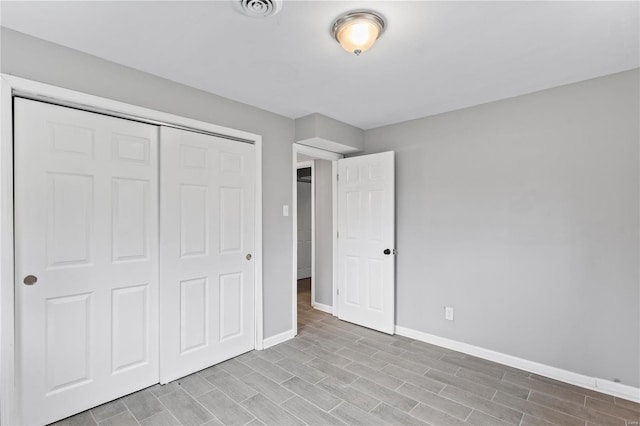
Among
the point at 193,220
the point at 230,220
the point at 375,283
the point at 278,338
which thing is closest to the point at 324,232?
the point at 375,283

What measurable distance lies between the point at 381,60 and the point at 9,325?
287cm

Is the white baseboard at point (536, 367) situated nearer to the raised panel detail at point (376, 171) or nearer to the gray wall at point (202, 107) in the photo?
the gray wall at point (202, 107)

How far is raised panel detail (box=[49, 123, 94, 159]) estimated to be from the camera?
6.58ft

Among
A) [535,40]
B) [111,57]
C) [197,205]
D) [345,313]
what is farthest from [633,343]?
[111,57]

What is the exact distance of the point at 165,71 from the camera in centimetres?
238

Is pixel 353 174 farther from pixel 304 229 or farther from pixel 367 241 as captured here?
pixel 304 229

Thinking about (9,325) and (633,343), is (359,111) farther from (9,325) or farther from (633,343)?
(9,325)

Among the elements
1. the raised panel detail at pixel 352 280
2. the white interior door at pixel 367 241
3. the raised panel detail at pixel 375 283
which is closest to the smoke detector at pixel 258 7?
the white interior door at pixel 367 241

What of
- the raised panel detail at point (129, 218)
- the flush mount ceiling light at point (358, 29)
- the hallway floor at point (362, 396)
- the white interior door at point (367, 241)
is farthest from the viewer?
the white interior door at point (367, 241)

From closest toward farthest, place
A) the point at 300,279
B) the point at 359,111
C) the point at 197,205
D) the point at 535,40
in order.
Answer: the point at 535,40
the point at 197,205
the point at 359,111
the point at 300,279

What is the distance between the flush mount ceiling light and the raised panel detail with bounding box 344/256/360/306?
2.61m

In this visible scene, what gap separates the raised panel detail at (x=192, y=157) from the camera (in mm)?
2600

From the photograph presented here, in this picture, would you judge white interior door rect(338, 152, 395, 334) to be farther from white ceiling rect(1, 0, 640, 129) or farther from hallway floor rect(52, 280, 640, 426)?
white ceiling rect(1, 0, 640, 129)

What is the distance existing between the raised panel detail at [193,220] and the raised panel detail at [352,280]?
6.18 feet
